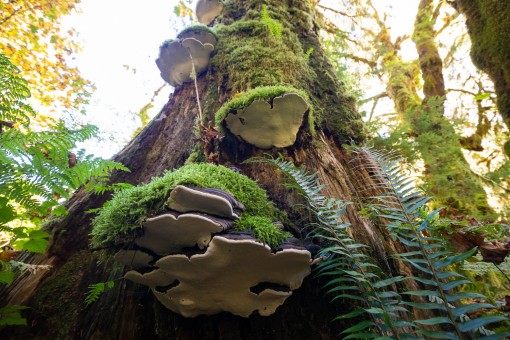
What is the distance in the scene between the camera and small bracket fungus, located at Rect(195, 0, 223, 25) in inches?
189

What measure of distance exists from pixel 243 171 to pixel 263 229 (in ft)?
3.59

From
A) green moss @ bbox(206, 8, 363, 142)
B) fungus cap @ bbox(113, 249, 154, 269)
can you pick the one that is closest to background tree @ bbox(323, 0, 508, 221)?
green moss @ bbox(206, 8, 363, 142)

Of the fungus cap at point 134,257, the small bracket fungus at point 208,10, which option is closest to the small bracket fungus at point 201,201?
the fungus cap at point 134,257

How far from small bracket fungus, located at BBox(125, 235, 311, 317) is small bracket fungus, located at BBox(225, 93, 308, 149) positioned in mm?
1289

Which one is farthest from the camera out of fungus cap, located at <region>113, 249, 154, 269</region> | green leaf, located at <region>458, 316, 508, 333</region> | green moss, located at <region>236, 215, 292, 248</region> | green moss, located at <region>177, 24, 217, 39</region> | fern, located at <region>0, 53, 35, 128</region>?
green moss, located at <region>177, 24, 217, 39</region>

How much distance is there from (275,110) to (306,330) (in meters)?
1.62

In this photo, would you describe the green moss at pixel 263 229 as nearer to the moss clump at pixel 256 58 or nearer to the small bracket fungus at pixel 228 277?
the small bracket fungus at pixel 228 277

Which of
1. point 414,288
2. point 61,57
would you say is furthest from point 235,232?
point 61,57

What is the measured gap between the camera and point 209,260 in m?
1.44

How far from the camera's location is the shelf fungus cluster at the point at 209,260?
4.63 feet

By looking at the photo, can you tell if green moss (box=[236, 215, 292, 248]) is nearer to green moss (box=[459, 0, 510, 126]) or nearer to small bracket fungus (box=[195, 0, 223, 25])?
green moss (box=[459, 0, 510, 126])

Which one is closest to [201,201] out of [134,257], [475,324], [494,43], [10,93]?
[134,257]

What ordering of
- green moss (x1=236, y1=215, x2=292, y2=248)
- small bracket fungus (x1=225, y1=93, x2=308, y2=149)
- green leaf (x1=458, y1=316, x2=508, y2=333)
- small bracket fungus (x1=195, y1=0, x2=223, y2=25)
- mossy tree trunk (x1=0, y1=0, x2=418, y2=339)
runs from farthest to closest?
small bracket fungus (x1=195, y1=0, x2=223, y2=25)
small bracket fungus (x1=225, y1=93, x2=308, y2=149)
mossy tree trunk (x1=0, y1=0, x2=418, y2=339)
green moss (x1=236, y1=215, x2=292, y2=248)
green leaf (x1=458, y1=316, x2=508, y2=333)

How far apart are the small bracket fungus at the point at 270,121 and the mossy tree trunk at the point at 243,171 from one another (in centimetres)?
12
